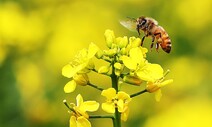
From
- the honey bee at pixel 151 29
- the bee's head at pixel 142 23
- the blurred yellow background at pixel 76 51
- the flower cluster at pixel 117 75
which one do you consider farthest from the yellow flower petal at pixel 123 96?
the blurred yellow background at pixel 76 51

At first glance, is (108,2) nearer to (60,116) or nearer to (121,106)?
(60,116)

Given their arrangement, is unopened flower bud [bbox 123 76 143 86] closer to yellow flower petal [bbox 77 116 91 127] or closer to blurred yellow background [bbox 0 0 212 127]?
yellow flower petal [bbox 77 116 91 127]

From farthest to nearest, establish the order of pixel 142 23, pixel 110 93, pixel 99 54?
pixel 142 23 → pixel 99 54 → pixel 110 93

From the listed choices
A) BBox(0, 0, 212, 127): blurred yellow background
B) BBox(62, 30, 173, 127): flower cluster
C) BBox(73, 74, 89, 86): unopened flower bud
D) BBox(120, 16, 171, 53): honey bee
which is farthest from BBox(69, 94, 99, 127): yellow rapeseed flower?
BBox(0, 0, 212, 127): blurred yellow background

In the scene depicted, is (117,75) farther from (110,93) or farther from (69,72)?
(69,72)

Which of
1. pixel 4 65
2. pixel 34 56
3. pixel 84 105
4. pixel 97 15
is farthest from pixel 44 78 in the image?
pixel 84 105

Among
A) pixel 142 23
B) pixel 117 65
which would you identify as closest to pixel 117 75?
pixel 117 65
